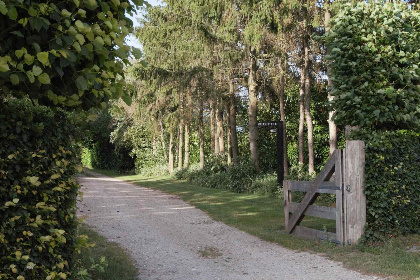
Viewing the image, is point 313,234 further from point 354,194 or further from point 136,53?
point 136,53

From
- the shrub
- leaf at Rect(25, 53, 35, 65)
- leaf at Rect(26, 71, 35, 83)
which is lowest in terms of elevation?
the shrub

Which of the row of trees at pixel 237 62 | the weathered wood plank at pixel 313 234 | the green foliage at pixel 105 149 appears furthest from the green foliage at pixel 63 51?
the green foliage at pixel 105 149

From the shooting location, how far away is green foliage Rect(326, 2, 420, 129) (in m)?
8.42

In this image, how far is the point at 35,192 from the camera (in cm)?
388

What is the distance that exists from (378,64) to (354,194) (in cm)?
263

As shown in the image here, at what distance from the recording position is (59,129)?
4133 millimetres

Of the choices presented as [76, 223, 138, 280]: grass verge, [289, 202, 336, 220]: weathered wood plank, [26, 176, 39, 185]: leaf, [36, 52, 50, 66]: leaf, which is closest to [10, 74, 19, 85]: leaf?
[36, 52, 50, 66]: leaf

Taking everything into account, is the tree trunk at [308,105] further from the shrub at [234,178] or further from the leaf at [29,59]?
the leaf at [29,59]

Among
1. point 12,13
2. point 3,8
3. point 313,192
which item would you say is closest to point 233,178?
point 313,192

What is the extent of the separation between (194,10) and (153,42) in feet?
16.7

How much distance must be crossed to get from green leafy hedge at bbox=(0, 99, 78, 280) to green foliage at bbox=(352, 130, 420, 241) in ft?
18.6

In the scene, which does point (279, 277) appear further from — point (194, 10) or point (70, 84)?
point (194, 10)

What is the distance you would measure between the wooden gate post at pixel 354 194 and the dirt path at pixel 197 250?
0.96m

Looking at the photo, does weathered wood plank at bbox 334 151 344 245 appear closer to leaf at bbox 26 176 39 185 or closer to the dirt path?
the dirt path
